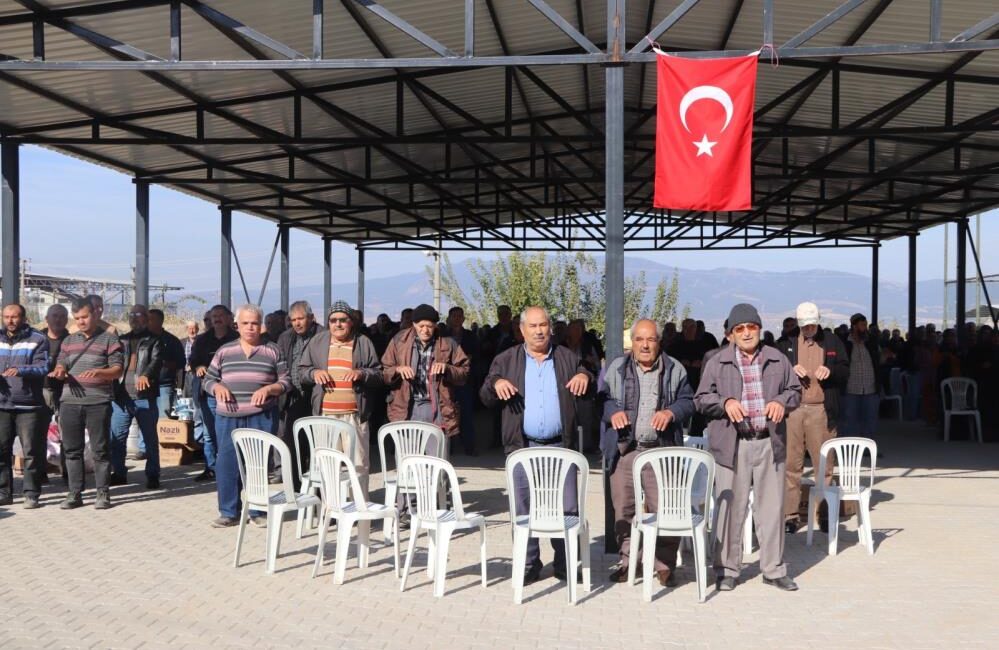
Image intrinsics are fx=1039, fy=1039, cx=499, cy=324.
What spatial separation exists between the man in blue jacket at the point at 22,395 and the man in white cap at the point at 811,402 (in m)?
6.02

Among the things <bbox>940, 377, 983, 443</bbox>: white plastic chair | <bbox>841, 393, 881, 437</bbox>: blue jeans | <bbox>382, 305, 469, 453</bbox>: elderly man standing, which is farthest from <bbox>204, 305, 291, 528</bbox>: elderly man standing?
<bbox>940, 377, 983, 443</bbox>: white plastic chair

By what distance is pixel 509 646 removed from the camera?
499cm

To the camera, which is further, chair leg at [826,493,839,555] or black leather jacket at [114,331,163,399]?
black leather jacket at [114,331,163,399]

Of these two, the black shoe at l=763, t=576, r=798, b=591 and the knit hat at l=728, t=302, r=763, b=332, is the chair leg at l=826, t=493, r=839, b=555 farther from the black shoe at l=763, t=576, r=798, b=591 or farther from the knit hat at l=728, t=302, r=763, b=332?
the knit hat at l=728, t=302, r=763, b=332

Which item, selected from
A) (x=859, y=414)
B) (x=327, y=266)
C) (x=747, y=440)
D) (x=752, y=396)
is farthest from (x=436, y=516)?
(x=327, y=266)

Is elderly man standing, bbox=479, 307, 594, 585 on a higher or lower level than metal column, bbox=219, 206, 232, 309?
lower

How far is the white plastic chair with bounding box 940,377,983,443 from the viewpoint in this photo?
1423cm

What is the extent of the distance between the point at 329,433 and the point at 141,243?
356 inches

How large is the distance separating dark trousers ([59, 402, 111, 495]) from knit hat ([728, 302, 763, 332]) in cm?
523

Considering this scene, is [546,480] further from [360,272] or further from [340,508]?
[360,272]

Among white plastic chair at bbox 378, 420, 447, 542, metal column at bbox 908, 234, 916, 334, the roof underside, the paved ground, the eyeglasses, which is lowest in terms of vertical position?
the paved ground

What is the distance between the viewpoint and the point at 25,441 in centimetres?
866

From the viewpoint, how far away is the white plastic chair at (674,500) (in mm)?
5734

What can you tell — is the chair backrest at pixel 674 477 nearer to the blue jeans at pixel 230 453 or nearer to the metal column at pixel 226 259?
the blue jeans at pixel 230 453
